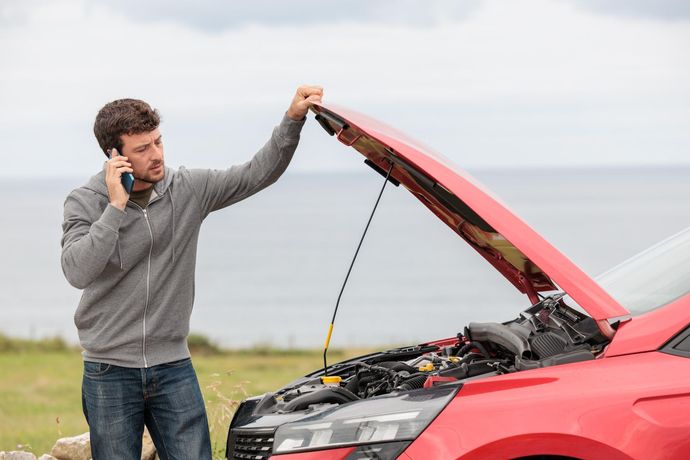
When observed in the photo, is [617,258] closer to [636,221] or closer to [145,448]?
[636,221]

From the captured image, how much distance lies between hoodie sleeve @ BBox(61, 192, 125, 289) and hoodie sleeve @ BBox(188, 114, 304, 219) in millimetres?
450

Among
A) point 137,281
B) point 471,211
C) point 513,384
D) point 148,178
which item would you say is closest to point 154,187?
point 148,178

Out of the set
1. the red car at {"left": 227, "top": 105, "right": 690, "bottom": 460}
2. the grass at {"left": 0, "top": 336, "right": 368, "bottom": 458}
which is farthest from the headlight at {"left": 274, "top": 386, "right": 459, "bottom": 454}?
the grass at {"left": 0, "top": 336, "right": 368, "bottom": 458}

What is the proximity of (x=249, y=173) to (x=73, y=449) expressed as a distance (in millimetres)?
2096

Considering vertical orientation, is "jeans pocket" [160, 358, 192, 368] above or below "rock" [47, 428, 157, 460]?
above

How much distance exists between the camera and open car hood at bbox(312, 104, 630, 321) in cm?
337

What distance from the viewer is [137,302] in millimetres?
3908

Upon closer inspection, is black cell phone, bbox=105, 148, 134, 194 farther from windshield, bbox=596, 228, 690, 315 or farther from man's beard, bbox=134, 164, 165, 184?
windshield, bbox=596, 228, 690, 315

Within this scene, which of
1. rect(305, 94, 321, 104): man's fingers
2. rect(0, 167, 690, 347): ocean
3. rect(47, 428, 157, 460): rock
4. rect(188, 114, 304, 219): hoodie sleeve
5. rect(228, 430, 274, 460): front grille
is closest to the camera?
rect(228, 430, 274, 460): front grille

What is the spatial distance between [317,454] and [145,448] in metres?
2.28

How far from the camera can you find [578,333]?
11.9 ft

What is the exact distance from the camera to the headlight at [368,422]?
323 cm

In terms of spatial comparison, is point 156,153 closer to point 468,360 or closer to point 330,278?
point 468,360

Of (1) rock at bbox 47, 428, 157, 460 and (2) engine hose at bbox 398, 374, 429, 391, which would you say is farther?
(1) rock at bbox 47, 428, 157, 460
